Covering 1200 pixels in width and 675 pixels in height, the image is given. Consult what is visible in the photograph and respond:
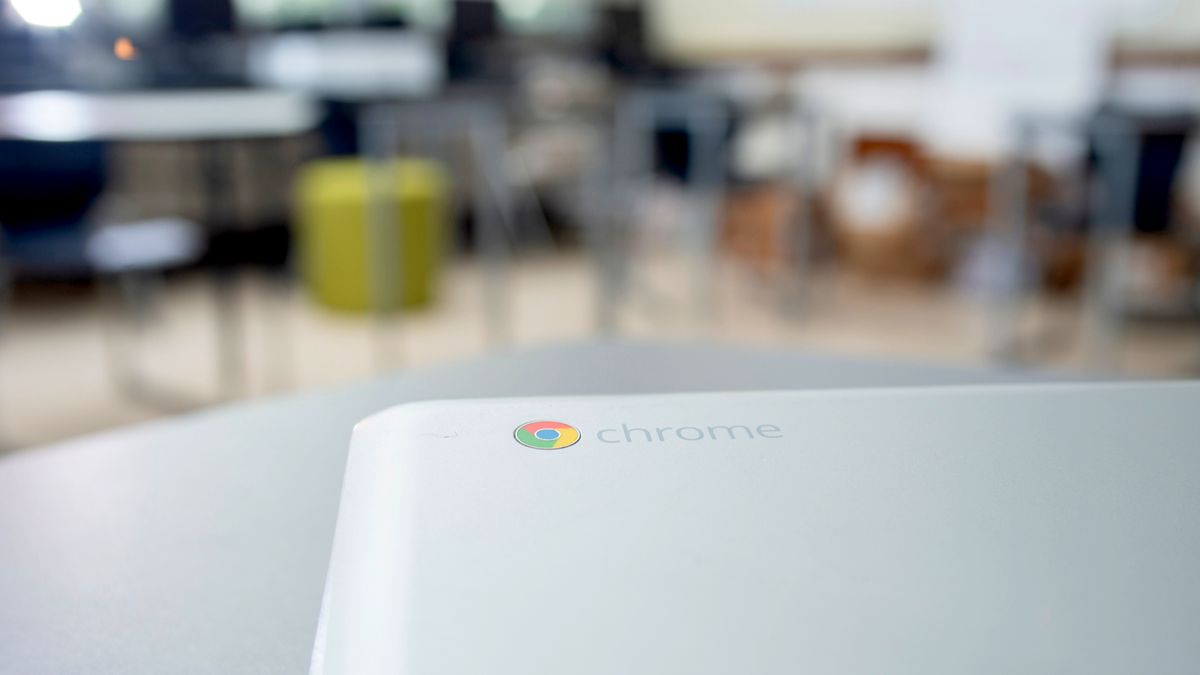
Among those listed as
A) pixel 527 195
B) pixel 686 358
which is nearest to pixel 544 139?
pixel 527 195

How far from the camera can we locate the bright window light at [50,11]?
0.52 m

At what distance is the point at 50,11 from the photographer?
523 mm

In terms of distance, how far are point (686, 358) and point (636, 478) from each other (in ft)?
1.06

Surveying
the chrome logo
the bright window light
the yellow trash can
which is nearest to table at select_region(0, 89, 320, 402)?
the yellow trash can

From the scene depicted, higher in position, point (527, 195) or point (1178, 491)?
point (1178, 491)

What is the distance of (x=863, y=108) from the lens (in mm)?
5379

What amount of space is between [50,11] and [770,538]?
44 cm

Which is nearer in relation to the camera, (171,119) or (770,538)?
(770,538)

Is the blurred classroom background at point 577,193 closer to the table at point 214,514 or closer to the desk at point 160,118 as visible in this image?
the desk at point 160,118

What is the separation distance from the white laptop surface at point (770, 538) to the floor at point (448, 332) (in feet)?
8.18

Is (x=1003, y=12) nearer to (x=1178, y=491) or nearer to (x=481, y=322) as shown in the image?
(x=481, y=322)

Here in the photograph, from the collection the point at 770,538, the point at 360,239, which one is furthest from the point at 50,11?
the point at 360,239

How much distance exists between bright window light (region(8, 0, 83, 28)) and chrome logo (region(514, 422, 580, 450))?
346 mm

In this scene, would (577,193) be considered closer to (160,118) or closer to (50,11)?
(160,118)
